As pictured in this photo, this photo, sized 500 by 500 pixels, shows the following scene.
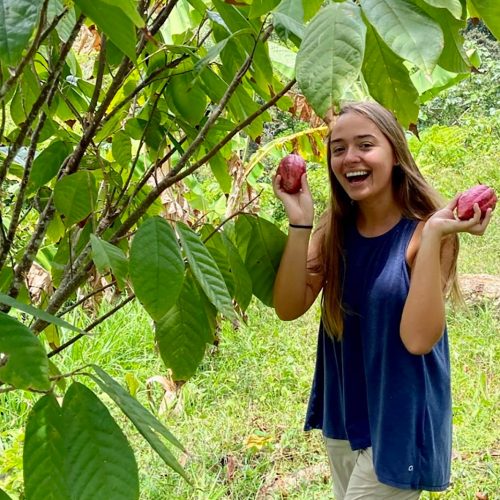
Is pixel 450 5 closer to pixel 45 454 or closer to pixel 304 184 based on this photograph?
pixel 45 454

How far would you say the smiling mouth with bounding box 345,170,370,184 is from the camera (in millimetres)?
1290

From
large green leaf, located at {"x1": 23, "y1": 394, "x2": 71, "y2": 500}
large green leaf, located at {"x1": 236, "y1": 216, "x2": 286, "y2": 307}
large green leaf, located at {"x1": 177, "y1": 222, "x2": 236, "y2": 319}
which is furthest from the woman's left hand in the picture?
large green leaf, located at {"x1": 23, "y1": 394, "x2": 71, "y2": 500}

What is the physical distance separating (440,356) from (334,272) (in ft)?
0.86

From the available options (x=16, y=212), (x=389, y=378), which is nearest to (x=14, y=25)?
(x=16, y=212)

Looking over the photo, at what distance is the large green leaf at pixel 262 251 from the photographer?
0.92 meters

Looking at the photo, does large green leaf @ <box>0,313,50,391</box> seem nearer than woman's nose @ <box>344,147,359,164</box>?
Yes

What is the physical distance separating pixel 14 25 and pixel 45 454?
28 cm

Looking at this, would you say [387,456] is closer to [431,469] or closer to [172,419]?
[431,469]

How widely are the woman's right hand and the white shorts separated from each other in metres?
0.55

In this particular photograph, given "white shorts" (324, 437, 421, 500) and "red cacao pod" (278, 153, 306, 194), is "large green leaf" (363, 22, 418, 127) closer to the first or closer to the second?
"red cacao pod" (278, 153, 306, 194)

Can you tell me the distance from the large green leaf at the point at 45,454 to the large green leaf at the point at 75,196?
1.21ft

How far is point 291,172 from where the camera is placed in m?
1.15

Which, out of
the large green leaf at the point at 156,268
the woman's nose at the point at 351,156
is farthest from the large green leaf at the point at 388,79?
the woman's nose at the point at 351,156

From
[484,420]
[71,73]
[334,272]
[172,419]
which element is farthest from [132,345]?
[71,73]
